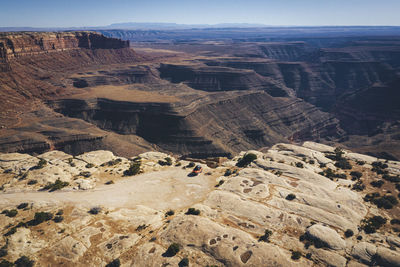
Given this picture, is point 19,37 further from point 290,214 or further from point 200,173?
point 290,214

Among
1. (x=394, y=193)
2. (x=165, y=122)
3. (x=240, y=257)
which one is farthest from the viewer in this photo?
(x=165, y=122)

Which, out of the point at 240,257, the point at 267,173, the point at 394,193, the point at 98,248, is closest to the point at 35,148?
the point at 98,248

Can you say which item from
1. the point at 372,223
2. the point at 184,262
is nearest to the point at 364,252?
Result: the point at 372,223

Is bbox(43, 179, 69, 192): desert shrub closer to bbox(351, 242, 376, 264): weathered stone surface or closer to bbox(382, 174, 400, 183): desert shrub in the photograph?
bbox(351, 242, 376, 264): weathered stone surface

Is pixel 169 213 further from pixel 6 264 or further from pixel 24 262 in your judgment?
pixel 6 264

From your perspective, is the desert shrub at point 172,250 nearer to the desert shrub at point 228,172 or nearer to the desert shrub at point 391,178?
the desert shrub at point 228,172

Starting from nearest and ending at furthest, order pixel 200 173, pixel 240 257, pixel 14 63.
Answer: pixel 240 257 → pixel 200 173 → pixel 14 63

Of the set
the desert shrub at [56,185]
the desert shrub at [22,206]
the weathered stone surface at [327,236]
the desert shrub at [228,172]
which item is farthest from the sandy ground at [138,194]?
the weathered stone surface at [327,236]
